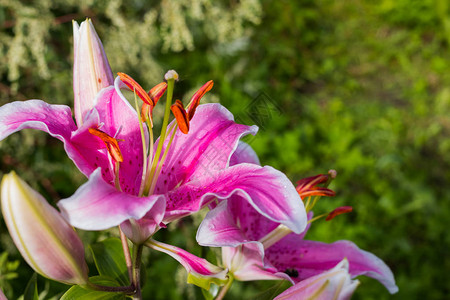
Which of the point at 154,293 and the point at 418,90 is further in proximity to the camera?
the point at 418,90

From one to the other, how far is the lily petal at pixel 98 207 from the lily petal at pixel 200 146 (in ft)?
0.47

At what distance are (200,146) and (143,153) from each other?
73 mm

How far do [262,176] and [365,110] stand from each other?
6.93 ft

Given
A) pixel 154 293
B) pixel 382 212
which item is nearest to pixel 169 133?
pixel 154 293

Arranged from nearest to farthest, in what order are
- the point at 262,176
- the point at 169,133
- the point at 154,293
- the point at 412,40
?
the point at 262,176 → the point at 169,133 → the point at 154,293 → the point at 412,40

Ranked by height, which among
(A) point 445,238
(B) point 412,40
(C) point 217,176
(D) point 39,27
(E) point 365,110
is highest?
(D) point 39,27

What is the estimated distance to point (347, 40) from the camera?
2.95 meters

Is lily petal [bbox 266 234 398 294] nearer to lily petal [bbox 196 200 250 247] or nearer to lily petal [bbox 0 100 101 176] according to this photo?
lily petal [bbox 196 200 250 247]

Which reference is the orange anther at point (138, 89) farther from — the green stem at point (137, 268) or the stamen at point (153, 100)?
the green stem at point (137, 268)

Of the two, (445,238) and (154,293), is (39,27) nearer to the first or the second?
(154,293)

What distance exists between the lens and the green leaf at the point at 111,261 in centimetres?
68

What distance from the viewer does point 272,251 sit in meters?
0.71

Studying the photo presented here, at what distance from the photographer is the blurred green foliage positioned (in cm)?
157

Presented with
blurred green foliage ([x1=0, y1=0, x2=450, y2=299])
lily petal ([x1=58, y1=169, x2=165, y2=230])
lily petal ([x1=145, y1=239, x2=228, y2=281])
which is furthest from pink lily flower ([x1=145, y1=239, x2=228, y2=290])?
blurred green foliage ([x1=0, y1=0, x2=450, y2=299])
